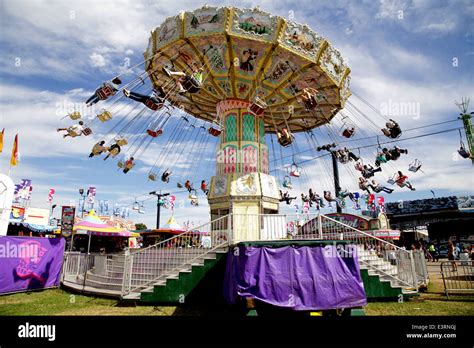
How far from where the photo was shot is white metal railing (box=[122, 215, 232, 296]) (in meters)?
9.69

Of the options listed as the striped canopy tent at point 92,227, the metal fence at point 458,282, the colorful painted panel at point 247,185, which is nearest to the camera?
the metal fence at point 458,282

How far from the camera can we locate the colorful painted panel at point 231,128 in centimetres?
1698

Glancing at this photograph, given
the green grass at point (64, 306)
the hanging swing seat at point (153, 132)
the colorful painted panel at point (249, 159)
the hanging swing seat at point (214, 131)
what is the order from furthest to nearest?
the hanging swing seat at point (214, 131) → the colorful painted panel at point (249, 159) → the hanging swing seat at point (153, 132) → the green grass at point (64, 306)

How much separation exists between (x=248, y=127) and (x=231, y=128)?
1.08m

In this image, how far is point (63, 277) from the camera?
13734 mm

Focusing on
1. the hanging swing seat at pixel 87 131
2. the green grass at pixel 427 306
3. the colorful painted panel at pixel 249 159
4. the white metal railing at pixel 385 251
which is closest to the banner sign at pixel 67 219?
the hanging swing seat at pixel 87 131

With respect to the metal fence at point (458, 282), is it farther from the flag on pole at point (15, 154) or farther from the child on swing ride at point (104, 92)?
the flag on pole at point (15, 154)

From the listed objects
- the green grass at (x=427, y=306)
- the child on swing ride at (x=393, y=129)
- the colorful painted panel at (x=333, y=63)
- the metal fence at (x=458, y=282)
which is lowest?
the green grass at (x=427, y=306)

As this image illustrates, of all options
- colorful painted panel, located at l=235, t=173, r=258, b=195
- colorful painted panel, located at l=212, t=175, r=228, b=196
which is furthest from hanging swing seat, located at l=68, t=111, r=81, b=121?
colorful painted panel, located at l=235, t=173, r=258, b=195

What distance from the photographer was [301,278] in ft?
22.1

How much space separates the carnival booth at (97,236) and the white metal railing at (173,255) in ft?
36.5

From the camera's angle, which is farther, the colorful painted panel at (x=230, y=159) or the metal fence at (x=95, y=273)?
the colorful painted panel at (x=230, y=159)

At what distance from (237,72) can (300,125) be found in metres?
8.03

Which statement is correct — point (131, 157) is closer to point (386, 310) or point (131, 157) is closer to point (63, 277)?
point (63, 277)
